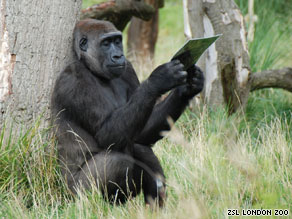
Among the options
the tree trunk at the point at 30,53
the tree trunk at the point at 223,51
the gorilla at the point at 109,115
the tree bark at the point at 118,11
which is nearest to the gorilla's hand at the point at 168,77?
the gorilla at the point at 109,115

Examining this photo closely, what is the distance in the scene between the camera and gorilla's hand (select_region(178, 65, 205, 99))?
3.84 m

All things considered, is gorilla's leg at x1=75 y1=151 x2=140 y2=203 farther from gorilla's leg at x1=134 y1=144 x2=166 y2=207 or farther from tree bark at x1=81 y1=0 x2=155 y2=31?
tree bark at x1=81 y1=0 x2=155 y2=31

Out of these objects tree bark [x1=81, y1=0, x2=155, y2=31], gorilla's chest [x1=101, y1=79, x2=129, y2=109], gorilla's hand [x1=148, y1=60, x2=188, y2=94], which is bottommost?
gorilla's chest [x1=101, y1=79, x2=129, y2=109]

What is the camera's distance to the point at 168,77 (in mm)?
3480

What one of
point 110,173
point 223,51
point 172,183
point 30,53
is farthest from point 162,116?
point 223,51

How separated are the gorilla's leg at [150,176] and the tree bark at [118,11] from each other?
244 cm

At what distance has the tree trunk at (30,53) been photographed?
12.6 feet

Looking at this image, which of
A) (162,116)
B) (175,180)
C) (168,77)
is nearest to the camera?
(168,77)

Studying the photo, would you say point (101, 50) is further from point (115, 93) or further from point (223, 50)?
point (223, 50)

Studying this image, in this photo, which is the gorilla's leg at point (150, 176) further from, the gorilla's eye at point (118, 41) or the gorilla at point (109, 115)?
the gorilla's eye at point (118, 41)

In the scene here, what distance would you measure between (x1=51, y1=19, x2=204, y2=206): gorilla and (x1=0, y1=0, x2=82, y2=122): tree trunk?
19 cm

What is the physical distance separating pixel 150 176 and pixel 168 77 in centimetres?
78

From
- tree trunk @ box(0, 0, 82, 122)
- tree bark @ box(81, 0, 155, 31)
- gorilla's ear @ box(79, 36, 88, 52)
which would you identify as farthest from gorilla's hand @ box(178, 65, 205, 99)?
tree bark @ box(81, 0, 155, 31)

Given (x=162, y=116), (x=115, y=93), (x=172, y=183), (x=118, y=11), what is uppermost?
(x=118, y=11)
